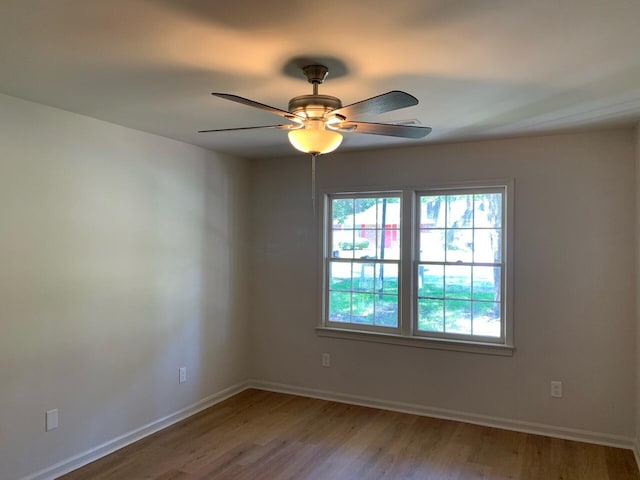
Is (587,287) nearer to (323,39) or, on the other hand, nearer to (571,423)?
(571,423)

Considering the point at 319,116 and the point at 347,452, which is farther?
the point at 347,452

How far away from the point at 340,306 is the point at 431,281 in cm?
95

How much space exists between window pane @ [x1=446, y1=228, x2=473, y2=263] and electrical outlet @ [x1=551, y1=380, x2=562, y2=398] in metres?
1.16

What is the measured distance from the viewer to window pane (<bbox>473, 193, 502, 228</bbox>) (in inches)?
155

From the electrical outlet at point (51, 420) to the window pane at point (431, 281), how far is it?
117 inches

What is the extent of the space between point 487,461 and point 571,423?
34.6 inches

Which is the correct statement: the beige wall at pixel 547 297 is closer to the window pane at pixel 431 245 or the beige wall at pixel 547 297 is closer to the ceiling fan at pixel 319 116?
the window pane at pixel 431 245

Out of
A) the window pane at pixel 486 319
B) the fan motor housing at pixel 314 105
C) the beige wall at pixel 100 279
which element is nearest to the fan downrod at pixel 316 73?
the fan motor housing at pixel 314 105

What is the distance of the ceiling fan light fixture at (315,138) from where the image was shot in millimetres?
2217

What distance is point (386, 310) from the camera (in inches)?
171

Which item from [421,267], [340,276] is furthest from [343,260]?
[421,267]

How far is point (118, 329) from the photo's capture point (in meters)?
3.46

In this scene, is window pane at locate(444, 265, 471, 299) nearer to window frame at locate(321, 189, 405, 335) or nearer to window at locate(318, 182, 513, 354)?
window at locate(318, 182, 513, 354)

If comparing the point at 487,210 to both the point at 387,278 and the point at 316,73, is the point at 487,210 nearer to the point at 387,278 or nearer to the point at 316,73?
the point at 387,278
